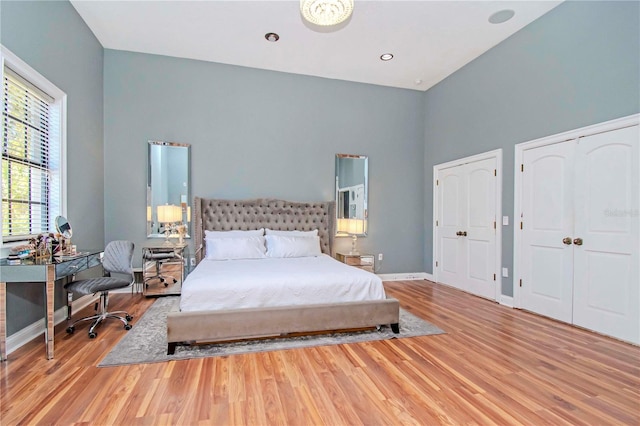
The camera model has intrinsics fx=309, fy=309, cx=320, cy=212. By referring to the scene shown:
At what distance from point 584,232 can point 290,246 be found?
3475mm

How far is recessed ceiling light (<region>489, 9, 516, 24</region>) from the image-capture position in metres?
3.67

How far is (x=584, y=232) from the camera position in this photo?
3346 mm

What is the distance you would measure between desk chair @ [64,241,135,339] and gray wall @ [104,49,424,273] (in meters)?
1.27

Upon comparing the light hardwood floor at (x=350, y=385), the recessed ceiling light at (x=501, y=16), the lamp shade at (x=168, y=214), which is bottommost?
the light hardwood floor at (x=350, y=385)

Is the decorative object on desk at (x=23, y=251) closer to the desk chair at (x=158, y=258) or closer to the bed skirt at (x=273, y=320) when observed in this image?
the bed skirt at (x=273, y=320)

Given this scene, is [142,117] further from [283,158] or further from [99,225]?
[283,158]

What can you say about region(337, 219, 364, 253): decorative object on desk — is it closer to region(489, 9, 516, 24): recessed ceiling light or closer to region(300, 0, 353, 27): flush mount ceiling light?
region(300, 0, 353, 27): flush mount ceiling light

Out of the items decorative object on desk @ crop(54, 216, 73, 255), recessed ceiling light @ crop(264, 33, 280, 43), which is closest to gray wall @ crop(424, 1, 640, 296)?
recessed ceiling light @ crop(264, 33, 280, 43)

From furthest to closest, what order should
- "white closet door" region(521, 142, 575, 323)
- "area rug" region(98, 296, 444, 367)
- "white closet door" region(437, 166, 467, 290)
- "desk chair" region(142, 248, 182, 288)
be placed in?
1. "white closet door" region(437, 166, 467, 290)
2. "desk chair" region(142, 248, 182, 288)
3. "white closet door" region(521, 142, 575, 323)
4. "area rug" region(98, 296, 444, 367)

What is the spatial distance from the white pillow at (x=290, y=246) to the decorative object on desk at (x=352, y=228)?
92 cm

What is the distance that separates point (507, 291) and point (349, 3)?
4.03 meters

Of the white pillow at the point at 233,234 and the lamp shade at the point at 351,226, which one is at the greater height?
the lamp shade at the point at 351,226

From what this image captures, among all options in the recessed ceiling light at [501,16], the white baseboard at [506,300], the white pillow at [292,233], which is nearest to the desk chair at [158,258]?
the white pillow at [292,233]

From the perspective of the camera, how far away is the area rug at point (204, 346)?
2580mm
